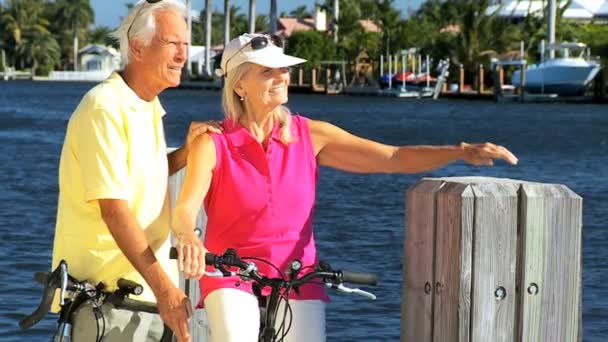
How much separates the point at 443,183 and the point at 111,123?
1.18 metres

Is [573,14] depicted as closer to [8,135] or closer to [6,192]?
[8,135]

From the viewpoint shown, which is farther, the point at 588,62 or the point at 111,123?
the point at 588,62

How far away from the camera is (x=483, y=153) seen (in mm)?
5145

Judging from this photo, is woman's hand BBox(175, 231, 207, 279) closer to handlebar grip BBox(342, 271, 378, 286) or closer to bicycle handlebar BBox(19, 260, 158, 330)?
bicycle handlebar BBox(19, 260, 158, 330)

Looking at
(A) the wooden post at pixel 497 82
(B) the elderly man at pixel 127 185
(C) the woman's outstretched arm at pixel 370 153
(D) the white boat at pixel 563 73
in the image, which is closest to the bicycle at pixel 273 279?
(B) the elderly man at pixel 127 185

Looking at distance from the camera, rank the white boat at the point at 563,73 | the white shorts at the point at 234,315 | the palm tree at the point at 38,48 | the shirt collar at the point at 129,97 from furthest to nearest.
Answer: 1. the palm tree at the point at 38,48
2. the white boat at the point at 563,73
3. the white shorts at the point at 234,315
4. the shirt collar at the point at 129,97

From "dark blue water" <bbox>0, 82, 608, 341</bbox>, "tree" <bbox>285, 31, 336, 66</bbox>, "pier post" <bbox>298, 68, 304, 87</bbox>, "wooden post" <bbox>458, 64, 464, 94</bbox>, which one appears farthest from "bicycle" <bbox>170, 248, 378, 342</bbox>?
"pier post" <bbox>298, 68, 304, 87</bbox>

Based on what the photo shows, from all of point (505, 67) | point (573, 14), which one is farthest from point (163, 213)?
point (573, 14)

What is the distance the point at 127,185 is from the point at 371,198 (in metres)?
22.9

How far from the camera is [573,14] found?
5463 inches

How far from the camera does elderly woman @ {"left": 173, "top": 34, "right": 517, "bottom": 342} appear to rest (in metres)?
5.03

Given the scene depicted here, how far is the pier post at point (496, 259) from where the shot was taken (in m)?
5.00

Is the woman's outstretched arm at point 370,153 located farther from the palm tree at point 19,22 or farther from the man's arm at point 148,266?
the palm tree at point 19,22

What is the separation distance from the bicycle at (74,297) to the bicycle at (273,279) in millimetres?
168
